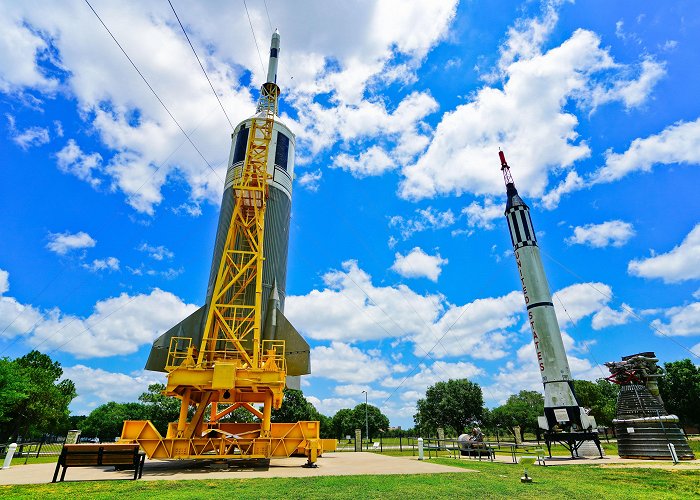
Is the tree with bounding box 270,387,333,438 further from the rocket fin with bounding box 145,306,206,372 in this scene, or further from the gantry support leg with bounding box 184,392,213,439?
the gantry support leg with bounding box 184,392,213,439

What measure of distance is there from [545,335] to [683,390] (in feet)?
111

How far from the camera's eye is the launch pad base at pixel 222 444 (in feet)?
45.8

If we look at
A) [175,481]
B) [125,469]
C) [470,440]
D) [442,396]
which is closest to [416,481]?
[175,481]

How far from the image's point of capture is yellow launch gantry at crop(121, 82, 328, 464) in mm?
14320

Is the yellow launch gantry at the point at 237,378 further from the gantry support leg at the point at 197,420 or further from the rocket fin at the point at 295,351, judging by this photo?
the rocket fin at the point at 295,351

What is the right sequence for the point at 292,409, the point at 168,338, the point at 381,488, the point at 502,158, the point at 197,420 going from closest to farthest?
1. the point at 381,488
2. the point at 197,420
3. the point at 168,338
4. the point at 502,158
5. the point at 292,409


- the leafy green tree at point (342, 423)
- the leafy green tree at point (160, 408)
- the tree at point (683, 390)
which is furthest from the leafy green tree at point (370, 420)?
the tree at point (683, 390)

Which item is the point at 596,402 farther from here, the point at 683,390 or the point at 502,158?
the point at 502,158

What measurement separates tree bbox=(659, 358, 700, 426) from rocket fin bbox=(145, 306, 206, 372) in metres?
53.3

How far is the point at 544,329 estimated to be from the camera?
26.5 m

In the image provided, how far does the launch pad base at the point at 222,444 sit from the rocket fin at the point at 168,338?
471 centimetres

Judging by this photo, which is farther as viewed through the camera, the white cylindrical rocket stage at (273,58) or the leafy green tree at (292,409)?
the leafy green tree at (292,409)

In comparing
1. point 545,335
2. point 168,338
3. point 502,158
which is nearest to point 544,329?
point 545,335

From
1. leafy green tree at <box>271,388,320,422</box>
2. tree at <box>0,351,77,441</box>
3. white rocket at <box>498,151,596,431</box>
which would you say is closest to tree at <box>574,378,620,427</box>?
white rocket at <box>498,151,596,431</box>
